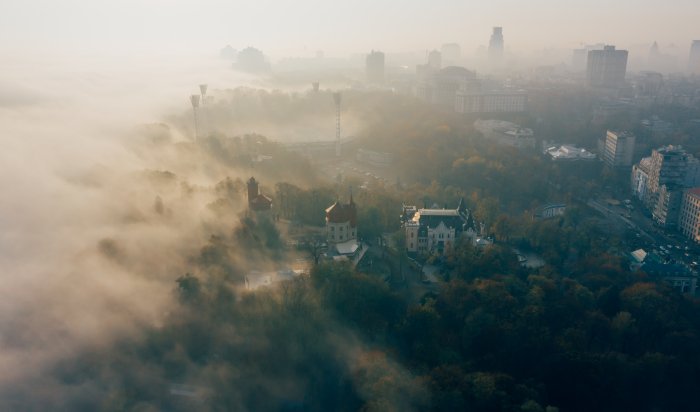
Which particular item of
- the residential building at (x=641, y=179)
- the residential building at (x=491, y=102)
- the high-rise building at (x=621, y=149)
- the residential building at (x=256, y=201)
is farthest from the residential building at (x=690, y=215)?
the residential building at (x=491, y=102)

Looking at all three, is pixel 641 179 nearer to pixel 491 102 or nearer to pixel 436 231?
pixel 436 231

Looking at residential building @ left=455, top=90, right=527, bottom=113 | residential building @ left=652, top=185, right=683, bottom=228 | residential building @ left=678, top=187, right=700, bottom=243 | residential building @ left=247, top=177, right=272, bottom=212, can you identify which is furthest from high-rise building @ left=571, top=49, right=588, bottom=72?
residential building @ left=247, top=177, right=272, bottom=212

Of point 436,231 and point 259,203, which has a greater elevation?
point 259,203

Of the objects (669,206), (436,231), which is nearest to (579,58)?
(669,206)

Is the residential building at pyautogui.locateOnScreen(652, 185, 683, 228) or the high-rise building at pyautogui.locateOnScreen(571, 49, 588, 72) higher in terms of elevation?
the high-rise building at pyautogui.locateOnScreen(571, 49, 588, 72)

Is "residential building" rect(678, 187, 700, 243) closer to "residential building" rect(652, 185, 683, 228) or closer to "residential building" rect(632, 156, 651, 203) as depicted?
"residential building" rect(652, 185, 683, 228)

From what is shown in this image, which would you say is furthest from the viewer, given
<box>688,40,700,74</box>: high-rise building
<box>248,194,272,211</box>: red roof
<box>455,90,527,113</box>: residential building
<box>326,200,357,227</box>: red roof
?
<box>688,40,700,74</box>: high-rise building
